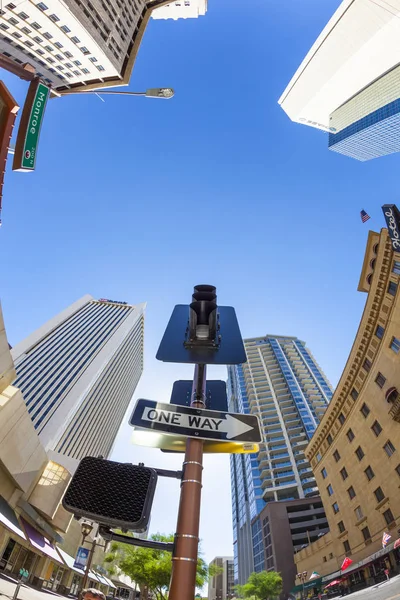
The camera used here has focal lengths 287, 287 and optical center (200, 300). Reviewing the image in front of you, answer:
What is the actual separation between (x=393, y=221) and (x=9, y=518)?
33.0m

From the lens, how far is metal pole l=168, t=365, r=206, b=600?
232 cm

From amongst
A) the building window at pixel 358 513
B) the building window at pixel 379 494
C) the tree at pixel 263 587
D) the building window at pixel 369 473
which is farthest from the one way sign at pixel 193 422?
the tree at pixel 263 587

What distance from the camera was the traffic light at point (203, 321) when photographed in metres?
3.88

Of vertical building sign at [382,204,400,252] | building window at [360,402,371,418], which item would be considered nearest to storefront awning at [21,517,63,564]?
building window at [360,402,371,418]

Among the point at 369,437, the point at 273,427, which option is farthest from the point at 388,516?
the point at 273,427

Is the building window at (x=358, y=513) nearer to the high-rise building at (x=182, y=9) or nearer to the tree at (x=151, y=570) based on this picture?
the tree at (x=151, y=570)

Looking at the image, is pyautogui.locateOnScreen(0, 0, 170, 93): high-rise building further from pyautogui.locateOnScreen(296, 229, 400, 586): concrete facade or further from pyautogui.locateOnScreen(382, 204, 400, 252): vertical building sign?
pyautogui.locateOnScreen(296, 229, 400, 586): concrete facade

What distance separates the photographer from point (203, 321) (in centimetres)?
400

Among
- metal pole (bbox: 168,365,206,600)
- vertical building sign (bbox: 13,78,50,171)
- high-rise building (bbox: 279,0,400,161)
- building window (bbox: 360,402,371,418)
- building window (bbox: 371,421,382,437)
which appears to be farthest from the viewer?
high-rise building (bbox: 279,0,400,161)

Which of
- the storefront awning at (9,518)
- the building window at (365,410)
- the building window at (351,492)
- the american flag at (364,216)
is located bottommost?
the storefront awning at (9,518)

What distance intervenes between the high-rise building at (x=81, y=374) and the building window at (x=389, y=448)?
52207 mm

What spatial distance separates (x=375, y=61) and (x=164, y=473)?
149746mm

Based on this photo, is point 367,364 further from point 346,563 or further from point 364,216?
point 346,563

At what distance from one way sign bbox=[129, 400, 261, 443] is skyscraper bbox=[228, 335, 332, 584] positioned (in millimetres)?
57610
